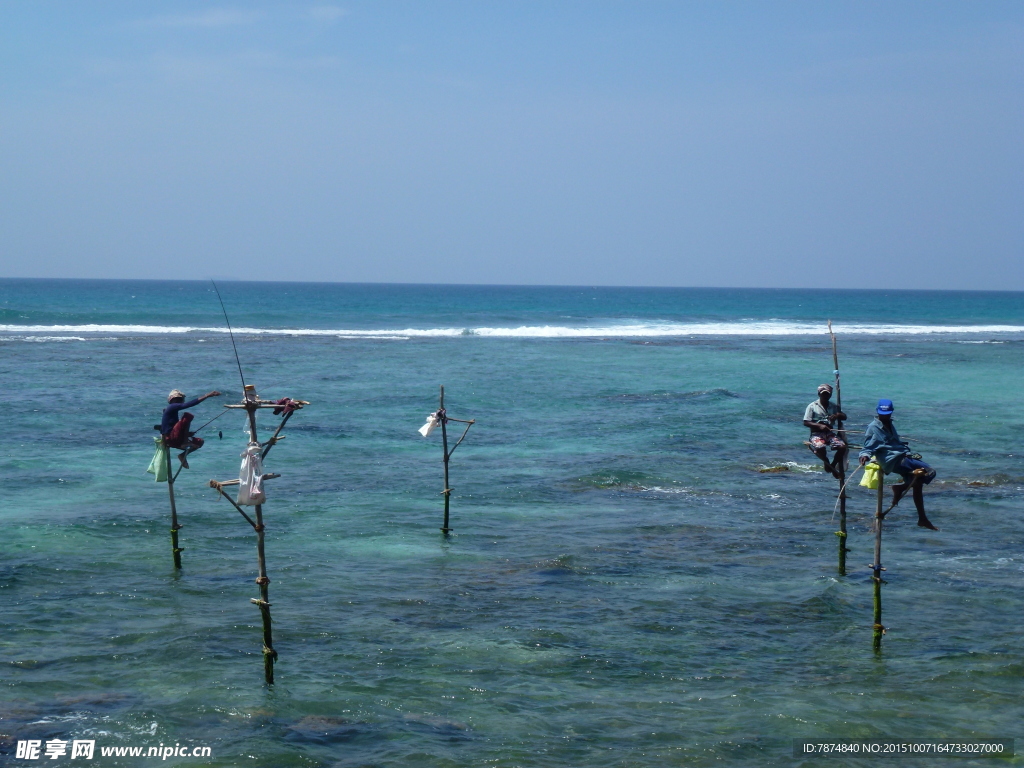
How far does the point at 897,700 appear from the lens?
9508 mm

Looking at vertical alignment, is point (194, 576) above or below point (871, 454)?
below

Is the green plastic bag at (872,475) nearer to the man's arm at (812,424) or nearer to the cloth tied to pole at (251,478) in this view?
the man's arm at (812,424)

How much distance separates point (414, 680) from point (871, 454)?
199 inches

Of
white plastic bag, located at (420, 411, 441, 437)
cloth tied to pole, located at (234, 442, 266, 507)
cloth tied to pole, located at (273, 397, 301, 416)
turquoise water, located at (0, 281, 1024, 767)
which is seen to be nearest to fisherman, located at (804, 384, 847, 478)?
turquoise water, located at (0, 281, 1024, 767)

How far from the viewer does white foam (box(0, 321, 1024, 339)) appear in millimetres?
55812

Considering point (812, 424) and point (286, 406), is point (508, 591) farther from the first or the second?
point (286, 406)

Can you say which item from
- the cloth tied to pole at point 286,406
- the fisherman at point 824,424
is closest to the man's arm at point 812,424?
the fisherman at point 824,424

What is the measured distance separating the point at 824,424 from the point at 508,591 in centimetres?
427

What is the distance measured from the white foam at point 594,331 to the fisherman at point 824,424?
4399 cm

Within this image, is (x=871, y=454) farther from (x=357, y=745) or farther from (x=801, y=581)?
(x=357, y=745)

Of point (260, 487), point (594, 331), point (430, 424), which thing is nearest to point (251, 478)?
point (260, 487)

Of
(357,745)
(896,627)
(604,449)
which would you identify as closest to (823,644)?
(896,627)

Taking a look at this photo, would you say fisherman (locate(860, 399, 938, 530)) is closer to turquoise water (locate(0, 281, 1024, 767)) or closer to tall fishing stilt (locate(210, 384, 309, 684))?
turquoise water (locate(0, 281, 1024, 767))

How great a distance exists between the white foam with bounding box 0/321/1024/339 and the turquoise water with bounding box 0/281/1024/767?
2894 cm
